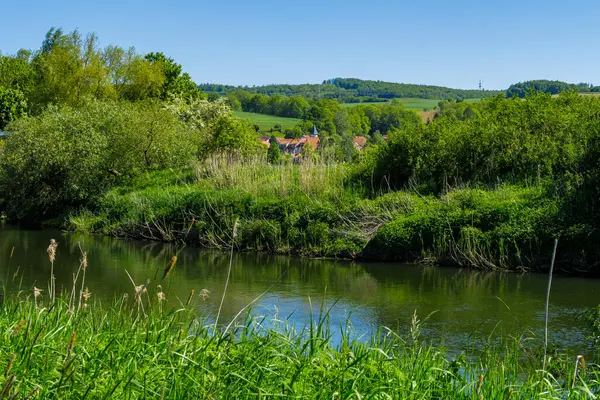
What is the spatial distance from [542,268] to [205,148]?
18.6m

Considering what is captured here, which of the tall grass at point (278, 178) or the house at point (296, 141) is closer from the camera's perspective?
the tall grass at point (278, 178)

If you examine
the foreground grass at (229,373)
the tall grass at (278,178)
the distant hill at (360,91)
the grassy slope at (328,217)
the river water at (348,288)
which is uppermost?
the distant hill at (360,91)

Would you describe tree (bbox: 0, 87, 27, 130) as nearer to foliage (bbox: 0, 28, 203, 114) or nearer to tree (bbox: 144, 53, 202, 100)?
foliage (bbox: 0, 28, 203, 114)

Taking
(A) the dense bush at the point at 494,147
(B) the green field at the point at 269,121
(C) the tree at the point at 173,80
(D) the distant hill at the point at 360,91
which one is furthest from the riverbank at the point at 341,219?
(D) the distant hill at the point at 360,91

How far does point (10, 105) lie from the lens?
48.9 metres

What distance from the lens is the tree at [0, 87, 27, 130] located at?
48.2 metres

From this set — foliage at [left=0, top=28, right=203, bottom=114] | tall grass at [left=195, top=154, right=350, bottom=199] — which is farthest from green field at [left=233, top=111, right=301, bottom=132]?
tall grass at [left=195, top=154, right=350, bottom=199]

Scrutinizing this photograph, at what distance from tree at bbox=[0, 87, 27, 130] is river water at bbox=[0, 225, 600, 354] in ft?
88.1

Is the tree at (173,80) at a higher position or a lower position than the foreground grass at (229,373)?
higher

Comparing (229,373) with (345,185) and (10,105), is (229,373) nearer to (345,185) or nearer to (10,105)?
(345,185)

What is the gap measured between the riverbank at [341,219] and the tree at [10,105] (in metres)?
23.5

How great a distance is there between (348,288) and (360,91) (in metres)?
159

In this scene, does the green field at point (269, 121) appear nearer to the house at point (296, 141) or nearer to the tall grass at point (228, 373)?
the house at point (296, 141)

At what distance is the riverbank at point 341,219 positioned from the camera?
62.0 feet
